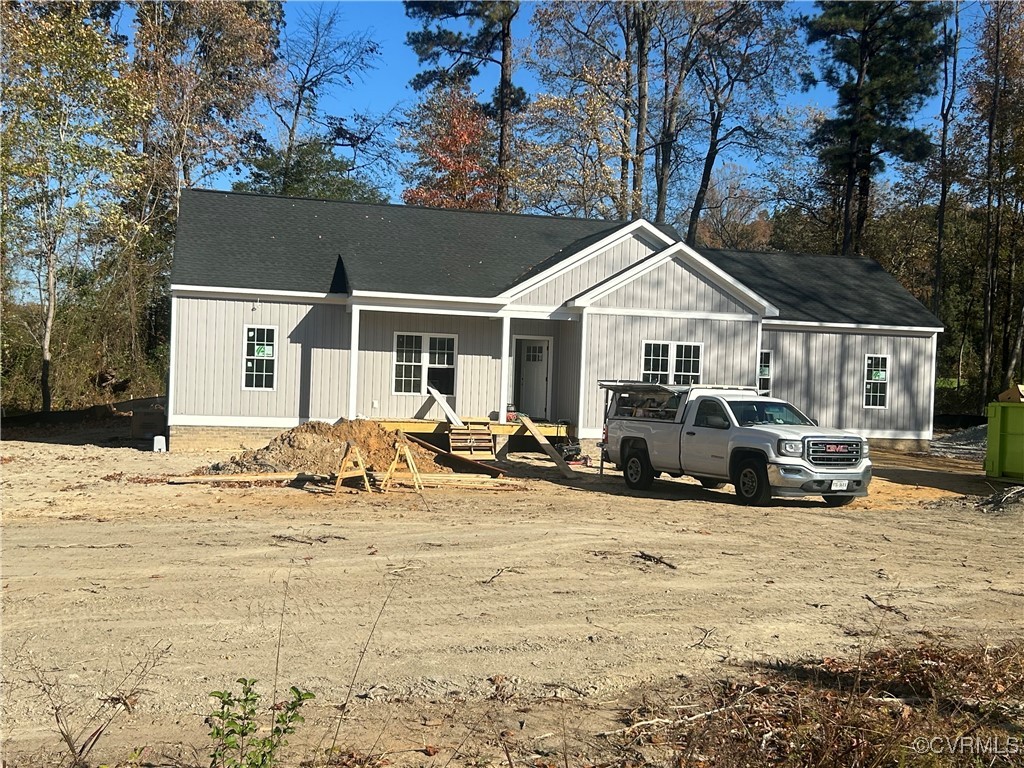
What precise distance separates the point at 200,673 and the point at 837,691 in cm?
418

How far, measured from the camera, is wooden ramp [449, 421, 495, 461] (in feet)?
65.7

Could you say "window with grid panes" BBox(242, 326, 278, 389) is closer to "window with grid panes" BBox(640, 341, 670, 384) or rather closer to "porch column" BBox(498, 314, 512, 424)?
"porch column" BBox(498, 314, 512, 424)

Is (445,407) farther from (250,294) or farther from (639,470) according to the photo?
(639,470)

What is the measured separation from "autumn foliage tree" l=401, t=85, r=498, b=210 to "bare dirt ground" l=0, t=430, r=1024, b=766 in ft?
88.3

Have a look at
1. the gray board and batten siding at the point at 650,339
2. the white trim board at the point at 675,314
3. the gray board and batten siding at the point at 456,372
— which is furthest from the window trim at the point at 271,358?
the white trim board at the point at 675,314

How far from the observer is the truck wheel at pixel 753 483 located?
48.2 feet

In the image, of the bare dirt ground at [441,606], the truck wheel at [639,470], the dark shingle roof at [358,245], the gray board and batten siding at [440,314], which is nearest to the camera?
the bare dirt ground at [441,606]

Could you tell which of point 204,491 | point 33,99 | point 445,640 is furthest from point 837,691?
point 33,99

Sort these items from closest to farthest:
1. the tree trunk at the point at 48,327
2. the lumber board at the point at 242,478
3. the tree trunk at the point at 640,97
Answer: the lumber board at the point at 242,478 < the tree trunk at the point at 48,327 < the tree trunk at the point at 640,97

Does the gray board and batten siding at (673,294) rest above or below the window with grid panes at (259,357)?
above

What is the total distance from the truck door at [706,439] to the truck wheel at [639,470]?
3.12 feet

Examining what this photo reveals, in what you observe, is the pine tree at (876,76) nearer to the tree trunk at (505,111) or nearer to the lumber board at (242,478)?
the tree trunk at (505,111)

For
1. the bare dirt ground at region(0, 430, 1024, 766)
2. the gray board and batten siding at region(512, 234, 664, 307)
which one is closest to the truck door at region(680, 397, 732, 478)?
the bare dirt ground at region(0, 430, 1024, 766)

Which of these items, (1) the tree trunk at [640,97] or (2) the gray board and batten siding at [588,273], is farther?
(1) the tree trunk at [640,97]
